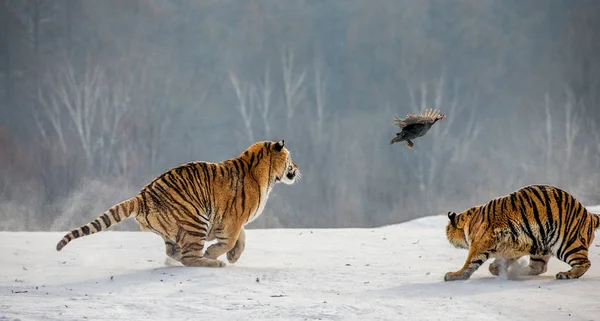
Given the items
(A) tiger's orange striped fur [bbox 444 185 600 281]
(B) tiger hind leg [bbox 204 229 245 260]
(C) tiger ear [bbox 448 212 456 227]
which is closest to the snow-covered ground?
(A) tiger's orange striped fur [bbox 444 185 600 281]

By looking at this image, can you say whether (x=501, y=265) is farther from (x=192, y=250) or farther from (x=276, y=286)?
(x=192, y=250)

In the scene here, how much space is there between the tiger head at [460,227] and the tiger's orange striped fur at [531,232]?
0.59 ft

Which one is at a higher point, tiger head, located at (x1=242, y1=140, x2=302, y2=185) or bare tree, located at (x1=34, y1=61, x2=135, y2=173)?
bare tree, located at (x1=34, y1=61, x2=135, y2=173)

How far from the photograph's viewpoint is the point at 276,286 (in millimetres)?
6887

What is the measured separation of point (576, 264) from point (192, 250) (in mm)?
3313

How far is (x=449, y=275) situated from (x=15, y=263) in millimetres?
3983

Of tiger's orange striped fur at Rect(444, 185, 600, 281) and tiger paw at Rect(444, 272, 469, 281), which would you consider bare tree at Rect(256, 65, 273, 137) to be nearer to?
tiger's orange striped fur at Rect(444, 185, 600, 281)

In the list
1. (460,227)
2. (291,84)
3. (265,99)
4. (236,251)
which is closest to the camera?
(460,227)

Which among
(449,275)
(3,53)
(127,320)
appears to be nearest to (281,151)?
(449,275)

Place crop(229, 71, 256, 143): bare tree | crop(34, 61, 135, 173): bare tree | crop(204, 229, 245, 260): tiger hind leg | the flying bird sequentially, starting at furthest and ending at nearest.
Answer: crop(229, 71, 256, 143): bare tree < crop(34, 61, 135, 173): bare tree < crop(204, 229, 245, 260): tiger hind leg < the flying bird

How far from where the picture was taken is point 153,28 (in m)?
30.4

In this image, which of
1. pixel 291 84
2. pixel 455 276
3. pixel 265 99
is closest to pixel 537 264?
pixel 455 276

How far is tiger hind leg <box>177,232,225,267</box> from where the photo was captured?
766 cm

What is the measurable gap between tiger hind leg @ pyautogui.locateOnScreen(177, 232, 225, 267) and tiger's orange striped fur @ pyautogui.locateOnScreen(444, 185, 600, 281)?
85.5 inches
